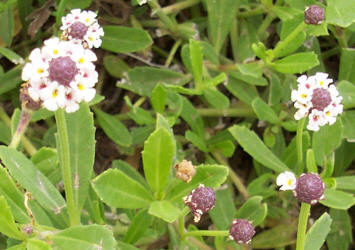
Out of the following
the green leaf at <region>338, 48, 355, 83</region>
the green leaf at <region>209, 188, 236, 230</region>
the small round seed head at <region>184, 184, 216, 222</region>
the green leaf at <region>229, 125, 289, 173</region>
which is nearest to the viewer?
the small round seed head at <region>184, 184, 216, 222</region>

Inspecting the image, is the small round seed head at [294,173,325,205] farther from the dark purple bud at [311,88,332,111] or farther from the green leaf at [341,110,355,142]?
the green leaf at [341,110,355,142]

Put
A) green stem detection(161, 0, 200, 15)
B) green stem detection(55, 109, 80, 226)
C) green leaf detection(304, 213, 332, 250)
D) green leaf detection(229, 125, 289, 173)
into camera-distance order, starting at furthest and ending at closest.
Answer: green stem detection(161, 0, 200, 15)
green leaf detection(229, 125, 289, 173)
green leaf detection(304, 213, 332, 250)
green stem detection(55, 109, 80, 226)

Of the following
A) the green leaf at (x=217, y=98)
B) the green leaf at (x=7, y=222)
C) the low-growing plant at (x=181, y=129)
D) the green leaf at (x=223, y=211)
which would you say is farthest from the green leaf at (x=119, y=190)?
the green leaf at (x=217, y=98)

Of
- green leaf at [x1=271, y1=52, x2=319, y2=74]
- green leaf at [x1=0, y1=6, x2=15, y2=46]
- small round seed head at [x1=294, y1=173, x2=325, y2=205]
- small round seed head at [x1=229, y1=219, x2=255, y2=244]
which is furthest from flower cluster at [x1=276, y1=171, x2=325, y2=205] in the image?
green leaf at [x1=0, y1=6, x2=15, y2=46]

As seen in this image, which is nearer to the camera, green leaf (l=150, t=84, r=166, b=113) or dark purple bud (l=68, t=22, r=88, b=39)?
dark purple bud (l=68, t=22, r=88, b=39)

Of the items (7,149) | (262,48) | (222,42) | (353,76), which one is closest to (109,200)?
(7,149)

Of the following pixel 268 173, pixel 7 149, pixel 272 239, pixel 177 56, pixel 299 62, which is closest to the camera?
pixel 7 149

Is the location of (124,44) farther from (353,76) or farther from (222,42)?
(353,76)

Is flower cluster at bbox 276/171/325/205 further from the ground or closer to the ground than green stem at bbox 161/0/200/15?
closer to the ground
